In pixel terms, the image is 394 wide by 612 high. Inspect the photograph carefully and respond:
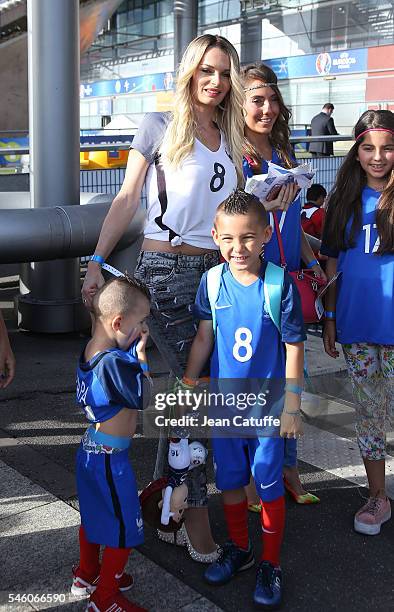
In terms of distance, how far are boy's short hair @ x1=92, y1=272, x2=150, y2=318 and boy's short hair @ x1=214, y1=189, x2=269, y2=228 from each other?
1.34 ft

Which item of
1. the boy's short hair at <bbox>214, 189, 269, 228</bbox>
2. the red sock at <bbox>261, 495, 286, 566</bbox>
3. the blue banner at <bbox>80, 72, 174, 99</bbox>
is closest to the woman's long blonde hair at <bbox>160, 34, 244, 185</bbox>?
the boy's short hair at <bbox>214, 189, 269, 228</bbox>

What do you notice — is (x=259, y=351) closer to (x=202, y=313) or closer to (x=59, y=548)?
(x=202, y=313)

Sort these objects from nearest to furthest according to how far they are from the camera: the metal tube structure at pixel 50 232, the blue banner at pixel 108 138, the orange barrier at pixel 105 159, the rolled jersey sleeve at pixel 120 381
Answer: the rolled jersey sleeve at pixel 120 381, the metal tube structure at pixel 50 232, the orange barrier at pixel 105 159, the blue banner at pixel 108 138

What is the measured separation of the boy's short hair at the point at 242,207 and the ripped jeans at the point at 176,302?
Answer: 27 centimetres

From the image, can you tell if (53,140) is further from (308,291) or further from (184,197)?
(184,197)

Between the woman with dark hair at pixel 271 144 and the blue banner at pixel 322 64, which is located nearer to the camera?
the woman with dark hair at pixel 271 144

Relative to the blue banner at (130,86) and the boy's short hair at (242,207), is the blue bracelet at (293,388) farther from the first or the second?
the blue banner at (130,86)

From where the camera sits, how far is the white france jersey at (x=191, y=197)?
9.76 feet

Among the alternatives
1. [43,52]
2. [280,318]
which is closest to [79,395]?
[280,318]

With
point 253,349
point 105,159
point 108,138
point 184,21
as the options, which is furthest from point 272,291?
point 184,21

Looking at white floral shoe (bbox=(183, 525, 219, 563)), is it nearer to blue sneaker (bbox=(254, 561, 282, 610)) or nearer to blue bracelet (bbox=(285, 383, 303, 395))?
blue sneaker (bbox=(254, 561, 282, 610))

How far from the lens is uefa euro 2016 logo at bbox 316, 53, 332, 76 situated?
31.0 m

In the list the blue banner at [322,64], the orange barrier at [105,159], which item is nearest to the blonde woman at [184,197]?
the orange barrier at [105,159]

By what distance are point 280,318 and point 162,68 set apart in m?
40.4
